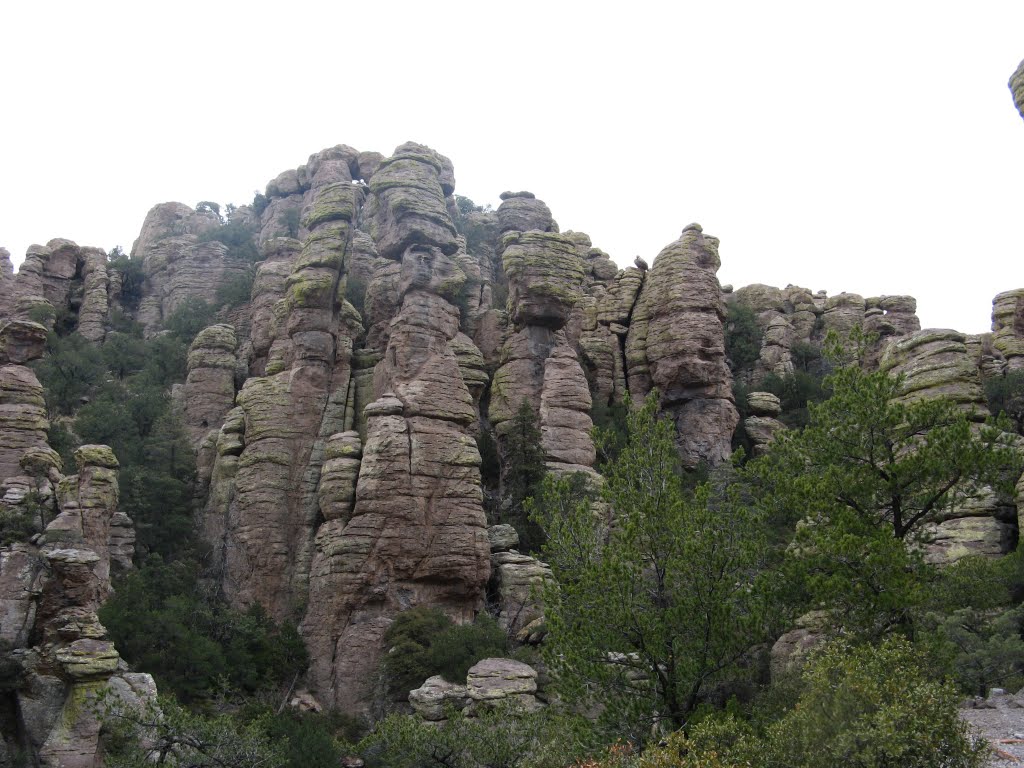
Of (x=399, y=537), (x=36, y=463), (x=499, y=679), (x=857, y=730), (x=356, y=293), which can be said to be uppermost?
(x=356, y=293)

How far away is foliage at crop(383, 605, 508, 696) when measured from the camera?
33.0m

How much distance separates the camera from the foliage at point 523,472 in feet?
141

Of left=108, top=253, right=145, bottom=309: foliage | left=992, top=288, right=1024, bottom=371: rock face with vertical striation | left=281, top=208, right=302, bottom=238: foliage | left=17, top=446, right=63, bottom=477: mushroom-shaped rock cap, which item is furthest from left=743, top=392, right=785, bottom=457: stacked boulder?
left=108, top=253, right=145, bottom=309: foliage

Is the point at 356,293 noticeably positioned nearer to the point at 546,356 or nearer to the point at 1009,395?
the point at 546,356

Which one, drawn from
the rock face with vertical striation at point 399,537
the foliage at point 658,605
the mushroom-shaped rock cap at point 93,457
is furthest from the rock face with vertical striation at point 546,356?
the foliage at point 658,605

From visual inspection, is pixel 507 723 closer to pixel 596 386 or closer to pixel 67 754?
pixel 67 754

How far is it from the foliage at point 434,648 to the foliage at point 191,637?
4.86 m

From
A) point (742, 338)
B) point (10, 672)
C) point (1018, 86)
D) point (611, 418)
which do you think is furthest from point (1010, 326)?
point (10, 672)

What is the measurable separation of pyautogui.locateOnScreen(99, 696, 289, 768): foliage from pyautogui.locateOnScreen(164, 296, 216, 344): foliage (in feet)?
129

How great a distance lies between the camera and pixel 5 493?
1211 inches

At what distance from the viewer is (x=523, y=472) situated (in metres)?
44.3

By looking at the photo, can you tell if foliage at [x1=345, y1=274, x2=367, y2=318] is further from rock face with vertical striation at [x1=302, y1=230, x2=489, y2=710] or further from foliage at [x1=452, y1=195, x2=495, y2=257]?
foliage at [x1=452, y1=195, x2=495, y2=257]

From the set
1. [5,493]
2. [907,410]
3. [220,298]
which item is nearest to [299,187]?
[220,298]

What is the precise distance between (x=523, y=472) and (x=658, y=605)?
25681mm
